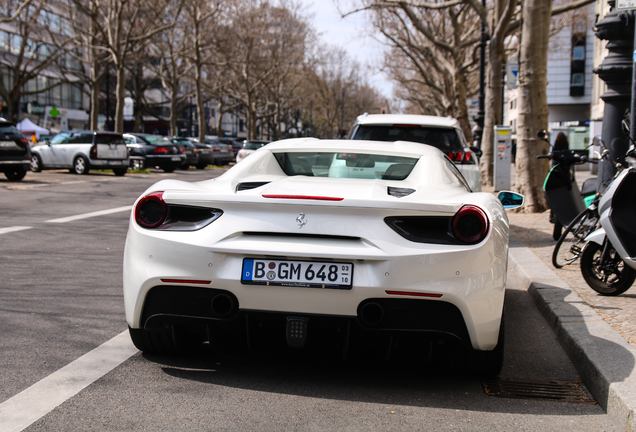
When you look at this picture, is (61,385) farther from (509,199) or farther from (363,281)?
(509,199)

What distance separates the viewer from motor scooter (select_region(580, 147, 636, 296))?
18.0 feet

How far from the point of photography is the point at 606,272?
592 cm

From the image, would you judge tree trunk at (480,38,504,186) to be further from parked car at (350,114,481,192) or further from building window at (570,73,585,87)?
building window at (570,73,585,87)

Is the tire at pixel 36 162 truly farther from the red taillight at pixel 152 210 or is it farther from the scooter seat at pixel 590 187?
the red taillight at pixel 152 210

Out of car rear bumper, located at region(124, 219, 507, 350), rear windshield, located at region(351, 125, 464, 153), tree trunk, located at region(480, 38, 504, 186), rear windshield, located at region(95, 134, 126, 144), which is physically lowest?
car rear bumper, located at region(124, 219, 507, 350)

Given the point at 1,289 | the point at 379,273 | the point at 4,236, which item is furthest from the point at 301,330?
the point at 4,236

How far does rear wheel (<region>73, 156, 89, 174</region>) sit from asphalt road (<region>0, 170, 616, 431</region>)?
20.2 meters

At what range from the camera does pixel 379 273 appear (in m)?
3.46

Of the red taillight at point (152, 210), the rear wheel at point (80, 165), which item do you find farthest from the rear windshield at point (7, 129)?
the red taillight at point (152, 210)

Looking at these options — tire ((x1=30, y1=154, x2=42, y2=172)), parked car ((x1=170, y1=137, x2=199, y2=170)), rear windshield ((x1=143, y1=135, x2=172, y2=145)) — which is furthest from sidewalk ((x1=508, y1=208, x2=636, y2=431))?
parked car ((x1=170, y1=137, x2=199, y2=170))

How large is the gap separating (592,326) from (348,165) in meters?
1.93

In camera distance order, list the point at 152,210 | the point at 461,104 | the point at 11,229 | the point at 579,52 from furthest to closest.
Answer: the point at 579,52
the point at 461,104
the point at 11,229
the point at 152,210

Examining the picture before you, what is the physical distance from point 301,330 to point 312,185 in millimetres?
780

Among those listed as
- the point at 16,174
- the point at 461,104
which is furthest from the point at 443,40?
the point at 16,174
